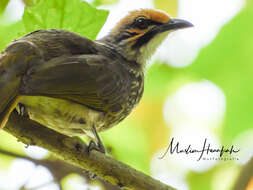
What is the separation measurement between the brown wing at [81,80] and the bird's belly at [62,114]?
7cm

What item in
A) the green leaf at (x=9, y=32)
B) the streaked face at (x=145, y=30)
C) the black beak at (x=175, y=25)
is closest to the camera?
the green leaf at (x=9, y=32)

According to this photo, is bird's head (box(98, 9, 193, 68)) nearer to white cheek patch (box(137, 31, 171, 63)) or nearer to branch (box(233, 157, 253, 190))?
white cheek patch (box(137, 31, 171, 63))

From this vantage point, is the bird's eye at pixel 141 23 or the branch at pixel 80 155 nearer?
the branch at pixel 80 155

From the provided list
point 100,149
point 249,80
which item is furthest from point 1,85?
point 249,80

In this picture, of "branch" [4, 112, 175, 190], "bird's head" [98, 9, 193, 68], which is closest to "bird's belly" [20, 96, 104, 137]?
"branch" [4, 112, 175, 190]

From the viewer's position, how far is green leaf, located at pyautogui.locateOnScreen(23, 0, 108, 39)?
142 inches

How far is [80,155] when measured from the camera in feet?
11.4

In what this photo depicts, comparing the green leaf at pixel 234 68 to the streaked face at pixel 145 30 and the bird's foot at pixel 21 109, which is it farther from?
the bird's foot at pixel 21 109

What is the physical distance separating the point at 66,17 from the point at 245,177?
5.35 feet

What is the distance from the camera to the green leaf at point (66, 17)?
360 centimetres

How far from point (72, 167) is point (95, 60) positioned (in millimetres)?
869

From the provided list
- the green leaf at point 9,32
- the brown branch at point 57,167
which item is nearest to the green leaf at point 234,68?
the brown branch at point 57,167

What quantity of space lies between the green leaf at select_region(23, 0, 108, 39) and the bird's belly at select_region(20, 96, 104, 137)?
0.51 m

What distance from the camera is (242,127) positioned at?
187 inches
